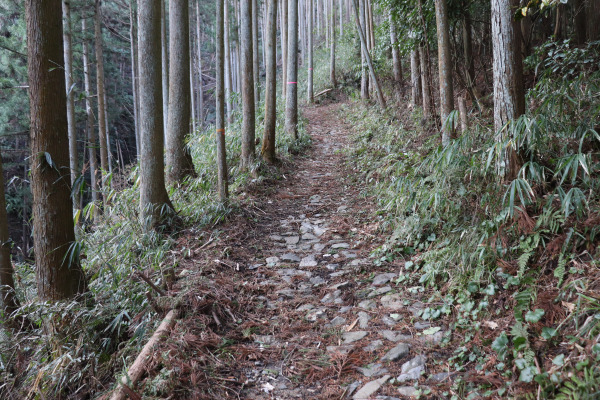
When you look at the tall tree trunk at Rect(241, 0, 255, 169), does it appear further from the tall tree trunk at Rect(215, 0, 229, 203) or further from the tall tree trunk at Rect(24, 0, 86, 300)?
the tall tree trunk at Rect(24, 0, 86, 300)

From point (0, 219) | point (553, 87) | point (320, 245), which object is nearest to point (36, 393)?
point (0, 219)

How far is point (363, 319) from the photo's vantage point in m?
3.22

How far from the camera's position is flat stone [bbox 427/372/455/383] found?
7.80ft

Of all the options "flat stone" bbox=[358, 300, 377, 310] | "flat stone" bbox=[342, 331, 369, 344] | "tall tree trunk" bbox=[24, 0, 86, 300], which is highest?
"tall tree trunk" bbox=[24, 0, 86, 300]

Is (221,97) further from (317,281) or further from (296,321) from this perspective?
(296,321)

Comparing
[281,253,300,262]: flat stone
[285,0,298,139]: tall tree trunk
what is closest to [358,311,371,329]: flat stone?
[281,253,300,262]: flat stone

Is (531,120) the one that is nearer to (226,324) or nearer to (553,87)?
(553,87)

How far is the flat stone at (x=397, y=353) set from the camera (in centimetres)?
268

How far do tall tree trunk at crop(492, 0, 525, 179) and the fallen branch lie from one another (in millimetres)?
3255

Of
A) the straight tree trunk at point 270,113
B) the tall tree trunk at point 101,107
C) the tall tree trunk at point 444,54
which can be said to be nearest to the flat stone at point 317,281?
the tall tree trunk at point 444,54

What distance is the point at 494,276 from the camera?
116 inches

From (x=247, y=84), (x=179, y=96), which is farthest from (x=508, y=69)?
(x=179, y=96)

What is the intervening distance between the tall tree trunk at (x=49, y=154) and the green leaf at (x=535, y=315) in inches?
133

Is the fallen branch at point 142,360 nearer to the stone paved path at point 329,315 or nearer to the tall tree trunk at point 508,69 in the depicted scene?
the stone paved path at point 329,315
